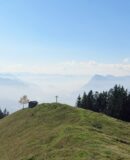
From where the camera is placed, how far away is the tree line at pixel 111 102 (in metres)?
120

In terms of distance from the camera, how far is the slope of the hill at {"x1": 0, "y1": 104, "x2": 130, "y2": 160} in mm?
43562

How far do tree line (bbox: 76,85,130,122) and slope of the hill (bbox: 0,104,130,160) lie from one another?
3301cm

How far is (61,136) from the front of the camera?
55469mm

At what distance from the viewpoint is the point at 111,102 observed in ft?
412

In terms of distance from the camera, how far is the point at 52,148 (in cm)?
4984

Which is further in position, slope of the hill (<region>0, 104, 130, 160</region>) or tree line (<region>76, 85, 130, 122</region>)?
tree line (<region>76, 85, 130, 122</region>)

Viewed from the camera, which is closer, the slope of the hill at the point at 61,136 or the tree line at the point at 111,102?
the slope of the hill at the point at 61,136

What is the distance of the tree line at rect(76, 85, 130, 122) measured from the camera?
120 m

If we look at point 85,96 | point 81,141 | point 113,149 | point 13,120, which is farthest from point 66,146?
point 85,96

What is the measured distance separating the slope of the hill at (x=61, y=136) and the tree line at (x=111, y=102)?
33.0 m

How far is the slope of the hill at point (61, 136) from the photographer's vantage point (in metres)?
43.6

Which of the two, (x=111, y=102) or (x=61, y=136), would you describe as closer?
(x=61, y=136)

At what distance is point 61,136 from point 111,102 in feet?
236

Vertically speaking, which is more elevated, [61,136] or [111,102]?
[61,136]
